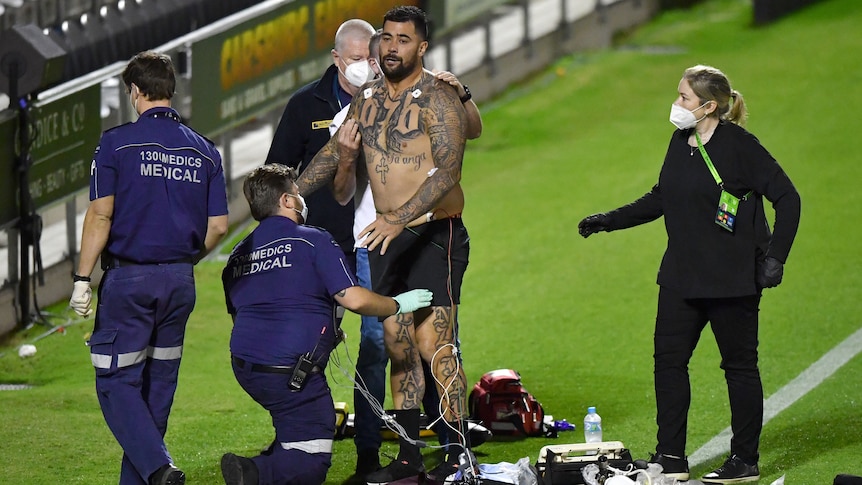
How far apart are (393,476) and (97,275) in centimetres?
549

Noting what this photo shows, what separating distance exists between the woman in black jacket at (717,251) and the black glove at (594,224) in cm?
37

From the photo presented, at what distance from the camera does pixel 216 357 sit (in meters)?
9.80

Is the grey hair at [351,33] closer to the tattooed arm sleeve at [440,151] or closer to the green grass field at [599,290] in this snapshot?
the tattooed arm sleeve at [440,151]

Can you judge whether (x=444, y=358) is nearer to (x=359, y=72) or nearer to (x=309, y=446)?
(x=309, y=446)


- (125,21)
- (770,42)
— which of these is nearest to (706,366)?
(125,21)

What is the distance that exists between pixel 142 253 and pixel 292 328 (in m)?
0.74

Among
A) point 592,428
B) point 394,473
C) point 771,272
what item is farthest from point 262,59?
point 771,272

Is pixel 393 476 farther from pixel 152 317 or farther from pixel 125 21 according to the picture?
pixel 125 21

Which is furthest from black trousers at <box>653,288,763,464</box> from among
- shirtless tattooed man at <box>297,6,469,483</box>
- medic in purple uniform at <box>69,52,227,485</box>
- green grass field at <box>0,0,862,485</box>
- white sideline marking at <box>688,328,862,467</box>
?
medic in purple uniform at <box>69,52,227,485</box>

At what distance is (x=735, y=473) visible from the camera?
22.1 feet

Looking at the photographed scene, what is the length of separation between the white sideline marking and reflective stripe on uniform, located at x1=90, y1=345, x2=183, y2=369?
Answer: 2.66 m

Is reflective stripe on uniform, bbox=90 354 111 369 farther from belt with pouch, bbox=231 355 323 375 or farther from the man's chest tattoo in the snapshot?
the man's chest tattoo

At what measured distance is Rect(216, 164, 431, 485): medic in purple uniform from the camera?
621 cm

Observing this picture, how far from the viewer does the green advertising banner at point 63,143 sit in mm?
10711
